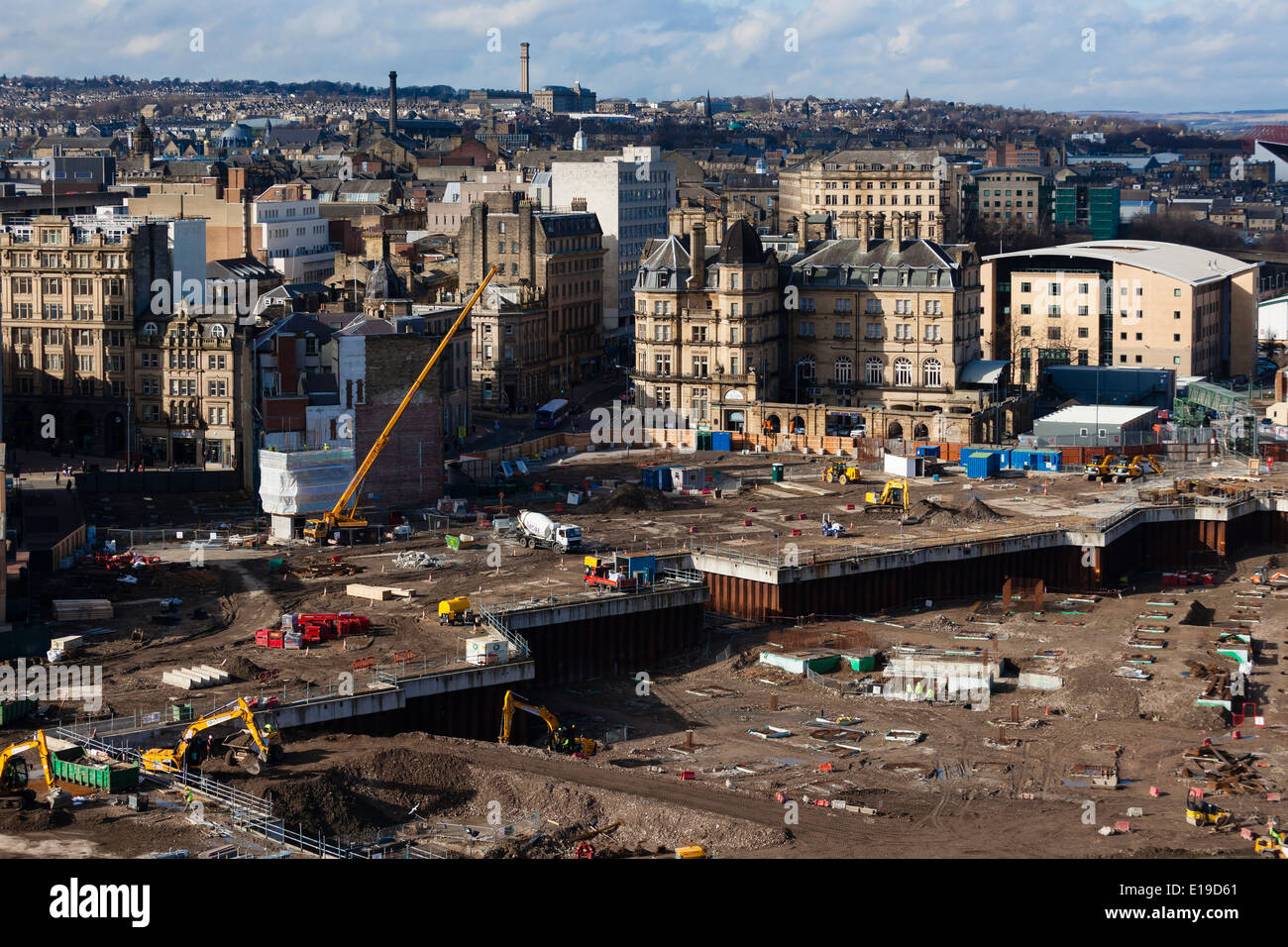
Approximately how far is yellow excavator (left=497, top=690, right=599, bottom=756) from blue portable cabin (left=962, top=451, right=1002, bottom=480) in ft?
154

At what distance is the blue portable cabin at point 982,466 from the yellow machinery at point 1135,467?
6367 millimetres

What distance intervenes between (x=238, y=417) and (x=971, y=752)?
54873 mm

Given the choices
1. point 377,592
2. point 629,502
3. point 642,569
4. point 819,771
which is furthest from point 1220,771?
point 629,502

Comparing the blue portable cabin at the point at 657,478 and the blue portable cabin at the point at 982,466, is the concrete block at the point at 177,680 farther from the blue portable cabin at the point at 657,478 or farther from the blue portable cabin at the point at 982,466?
the blue portable cabin at the point at 982,466

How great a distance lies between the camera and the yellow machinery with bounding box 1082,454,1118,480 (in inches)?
4232

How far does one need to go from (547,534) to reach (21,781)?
37.5 meters

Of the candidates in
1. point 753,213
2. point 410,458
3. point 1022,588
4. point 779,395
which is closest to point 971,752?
point 1022,588

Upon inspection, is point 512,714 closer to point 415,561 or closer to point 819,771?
point 819,771

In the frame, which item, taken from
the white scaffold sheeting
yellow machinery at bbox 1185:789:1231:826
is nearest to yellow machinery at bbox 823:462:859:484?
the white scaffold sheeting

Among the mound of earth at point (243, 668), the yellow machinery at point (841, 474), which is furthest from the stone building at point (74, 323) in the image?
the mound of earth at point (243, 668)

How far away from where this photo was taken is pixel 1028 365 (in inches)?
5635

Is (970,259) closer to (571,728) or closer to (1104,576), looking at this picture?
(1104,576)

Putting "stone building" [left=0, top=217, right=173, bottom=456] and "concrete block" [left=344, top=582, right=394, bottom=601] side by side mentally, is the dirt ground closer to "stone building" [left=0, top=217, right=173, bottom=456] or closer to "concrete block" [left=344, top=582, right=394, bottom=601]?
"concrete block" [left=344, top=582, right=394, bottom=601]

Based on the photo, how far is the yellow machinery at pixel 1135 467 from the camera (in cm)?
10731
